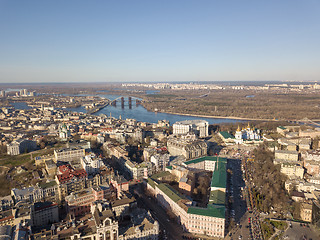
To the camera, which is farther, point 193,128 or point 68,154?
point 193,128

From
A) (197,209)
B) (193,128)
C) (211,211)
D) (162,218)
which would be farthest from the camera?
(193,128)

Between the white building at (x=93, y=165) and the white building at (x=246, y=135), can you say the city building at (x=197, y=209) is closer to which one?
the white building at (x=93, y=165)

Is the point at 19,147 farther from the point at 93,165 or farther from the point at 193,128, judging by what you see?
the point at 193,128

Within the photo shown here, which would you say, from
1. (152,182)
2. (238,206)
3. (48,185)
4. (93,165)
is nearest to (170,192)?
(152,182)

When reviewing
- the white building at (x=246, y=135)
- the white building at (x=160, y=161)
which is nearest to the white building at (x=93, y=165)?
the white building at (x=160, y=161)

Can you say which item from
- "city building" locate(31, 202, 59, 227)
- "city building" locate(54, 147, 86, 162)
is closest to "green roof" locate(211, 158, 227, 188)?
"city building" locate(31, 202, 59, 227)

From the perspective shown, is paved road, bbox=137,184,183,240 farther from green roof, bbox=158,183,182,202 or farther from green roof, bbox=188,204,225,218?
green roof, bbox=188,204,225,218
